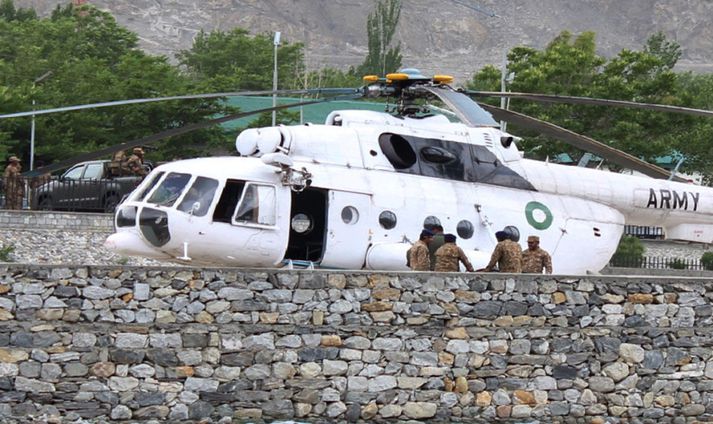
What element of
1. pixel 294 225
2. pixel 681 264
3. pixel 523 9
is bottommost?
pixel 681 264

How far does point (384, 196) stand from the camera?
19500 mm

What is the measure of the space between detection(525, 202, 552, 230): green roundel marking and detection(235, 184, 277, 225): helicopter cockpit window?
4177 mm

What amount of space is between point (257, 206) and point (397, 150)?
101 inches

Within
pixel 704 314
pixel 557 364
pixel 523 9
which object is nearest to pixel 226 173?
pixel 557 364

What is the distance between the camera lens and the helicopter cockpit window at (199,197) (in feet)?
60.2

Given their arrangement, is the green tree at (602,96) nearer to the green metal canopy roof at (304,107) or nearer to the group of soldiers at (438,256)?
the green metal canopy roof at (304,107)

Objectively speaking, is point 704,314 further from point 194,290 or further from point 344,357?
point 194,290

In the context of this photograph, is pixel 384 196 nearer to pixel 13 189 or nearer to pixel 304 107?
pixel 13 189

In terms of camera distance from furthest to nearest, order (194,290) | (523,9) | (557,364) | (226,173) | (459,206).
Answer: (523,9)
(459,206)
(226,173)
(557,364)
(194,290)

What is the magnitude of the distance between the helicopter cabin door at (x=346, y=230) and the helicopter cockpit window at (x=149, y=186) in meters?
2.34

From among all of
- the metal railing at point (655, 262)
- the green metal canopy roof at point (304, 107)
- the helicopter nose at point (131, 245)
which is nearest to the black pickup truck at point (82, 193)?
the helicopter nose at point (131, 245)

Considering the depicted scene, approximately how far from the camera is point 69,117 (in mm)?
45250

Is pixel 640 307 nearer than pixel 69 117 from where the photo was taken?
Yes

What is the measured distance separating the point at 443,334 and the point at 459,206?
4.00m
